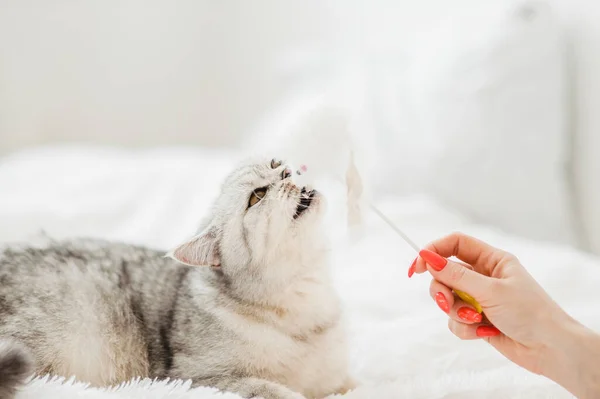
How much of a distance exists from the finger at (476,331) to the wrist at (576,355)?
112 millimetres

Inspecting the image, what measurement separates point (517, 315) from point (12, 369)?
83cm

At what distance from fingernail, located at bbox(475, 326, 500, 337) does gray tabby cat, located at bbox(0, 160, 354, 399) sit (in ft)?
1.06

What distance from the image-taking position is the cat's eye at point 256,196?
1.30m

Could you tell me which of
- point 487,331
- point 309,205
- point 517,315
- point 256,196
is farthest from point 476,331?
point 256,196

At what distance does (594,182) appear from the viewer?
1.97m

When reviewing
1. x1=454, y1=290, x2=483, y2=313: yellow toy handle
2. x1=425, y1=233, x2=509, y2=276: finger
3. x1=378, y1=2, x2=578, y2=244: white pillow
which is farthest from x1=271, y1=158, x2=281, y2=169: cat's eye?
x1=378, y1=2, x2=578, y2=244: white pillow

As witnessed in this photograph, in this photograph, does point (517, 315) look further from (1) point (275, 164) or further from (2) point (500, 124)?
(2) point (500, 124)

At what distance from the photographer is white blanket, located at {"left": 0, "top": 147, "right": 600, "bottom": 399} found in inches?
44.8

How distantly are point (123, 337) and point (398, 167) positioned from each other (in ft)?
4.56

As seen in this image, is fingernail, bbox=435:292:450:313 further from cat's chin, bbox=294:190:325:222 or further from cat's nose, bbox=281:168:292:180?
cat's nose, bbox=281:168:292:180

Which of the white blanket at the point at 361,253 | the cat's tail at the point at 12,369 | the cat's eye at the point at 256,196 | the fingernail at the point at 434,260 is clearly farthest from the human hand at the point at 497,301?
the cat's tail at the point at 12,369

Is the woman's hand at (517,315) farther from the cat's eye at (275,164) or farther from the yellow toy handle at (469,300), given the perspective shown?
the cat's eye at (275,164)

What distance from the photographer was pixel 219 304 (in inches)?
50.7

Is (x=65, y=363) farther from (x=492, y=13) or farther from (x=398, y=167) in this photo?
(x=492, y=13)
